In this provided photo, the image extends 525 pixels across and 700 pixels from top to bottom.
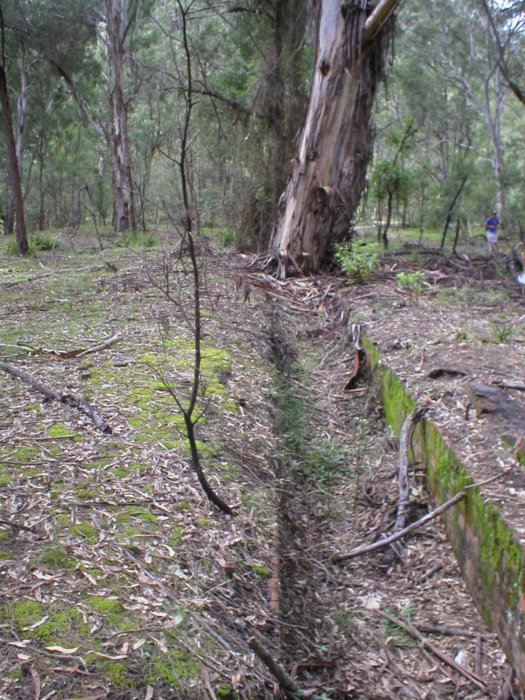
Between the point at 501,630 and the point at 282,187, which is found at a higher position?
the point at 282,187

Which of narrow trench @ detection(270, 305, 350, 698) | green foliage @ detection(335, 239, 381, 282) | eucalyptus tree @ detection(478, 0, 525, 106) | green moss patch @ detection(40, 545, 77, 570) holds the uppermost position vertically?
eucalyptus tree @ detection(478, 0, 525, 106)

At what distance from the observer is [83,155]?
→ 97.7ft

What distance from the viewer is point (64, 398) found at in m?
A: 4.59

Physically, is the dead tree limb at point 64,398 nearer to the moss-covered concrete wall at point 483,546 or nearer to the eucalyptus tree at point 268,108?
the moss-covered concrete wall at point 483,546

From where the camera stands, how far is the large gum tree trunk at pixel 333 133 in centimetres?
1119

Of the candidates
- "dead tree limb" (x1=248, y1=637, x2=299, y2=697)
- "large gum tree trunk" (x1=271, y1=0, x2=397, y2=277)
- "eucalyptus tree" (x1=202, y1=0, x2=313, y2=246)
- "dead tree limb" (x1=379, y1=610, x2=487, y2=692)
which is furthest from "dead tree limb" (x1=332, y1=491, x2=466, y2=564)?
"eucalyptus tree" (x1=202, y1=0, x2=313, y2=246)

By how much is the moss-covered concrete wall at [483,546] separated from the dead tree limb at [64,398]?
6.79 feet

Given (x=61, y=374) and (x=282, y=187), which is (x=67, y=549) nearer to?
(x=61, y=374)

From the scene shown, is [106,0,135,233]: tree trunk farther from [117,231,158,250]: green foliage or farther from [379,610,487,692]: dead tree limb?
[379,610,487,692]: dead tree limb

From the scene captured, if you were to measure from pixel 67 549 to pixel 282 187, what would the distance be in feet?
38.6

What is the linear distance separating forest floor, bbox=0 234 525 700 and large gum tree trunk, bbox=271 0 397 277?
456 cm

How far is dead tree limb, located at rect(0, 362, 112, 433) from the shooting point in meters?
4.24

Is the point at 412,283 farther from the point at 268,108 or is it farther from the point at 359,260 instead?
the point at 268,108

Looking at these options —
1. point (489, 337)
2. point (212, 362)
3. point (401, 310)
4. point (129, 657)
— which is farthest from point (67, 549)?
point (401, 310)
